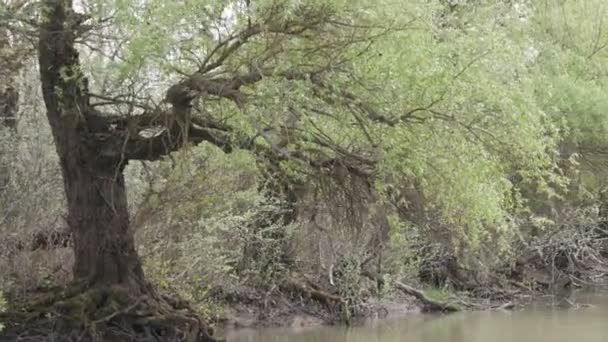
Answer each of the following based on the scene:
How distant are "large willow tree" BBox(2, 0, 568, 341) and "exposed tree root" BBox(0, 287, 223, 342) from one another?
39 millimetres

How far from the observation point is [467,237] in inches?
486

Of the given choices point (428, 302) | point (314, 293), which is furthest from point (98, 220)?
point (428, 302)

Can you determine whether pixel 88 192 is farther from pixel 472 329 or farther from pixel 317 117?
pixel 472 329

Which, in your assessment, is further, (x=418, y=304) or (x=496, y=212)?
(x=418, y=304)

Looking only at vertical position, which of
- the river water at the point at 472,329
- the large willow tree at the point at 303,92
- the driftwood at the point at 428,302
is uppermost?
the large willow tree at the point at 303,92

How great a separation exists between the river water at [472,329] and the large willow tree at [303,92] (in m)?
3.59

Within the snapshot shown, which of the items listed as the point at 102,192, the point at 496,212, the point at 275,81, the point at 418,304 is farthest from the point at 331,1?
the point at 418,304

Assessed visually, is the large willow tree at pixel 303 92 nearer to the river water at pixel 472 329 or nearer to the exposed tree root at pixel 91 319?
the exposed tree root at pixel 91 319

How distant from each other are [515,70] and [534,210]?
10789 millimetres

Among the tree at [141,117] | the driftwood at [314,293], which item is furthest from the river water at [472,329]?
the tree at [141,117]

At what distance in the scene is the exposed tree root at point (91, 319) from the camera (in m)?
11.6

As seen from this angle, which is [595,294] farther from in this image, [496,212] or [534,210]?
[496,212]

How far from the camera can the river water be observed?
568 inches

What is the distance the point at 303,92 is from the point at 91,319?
4.77m
